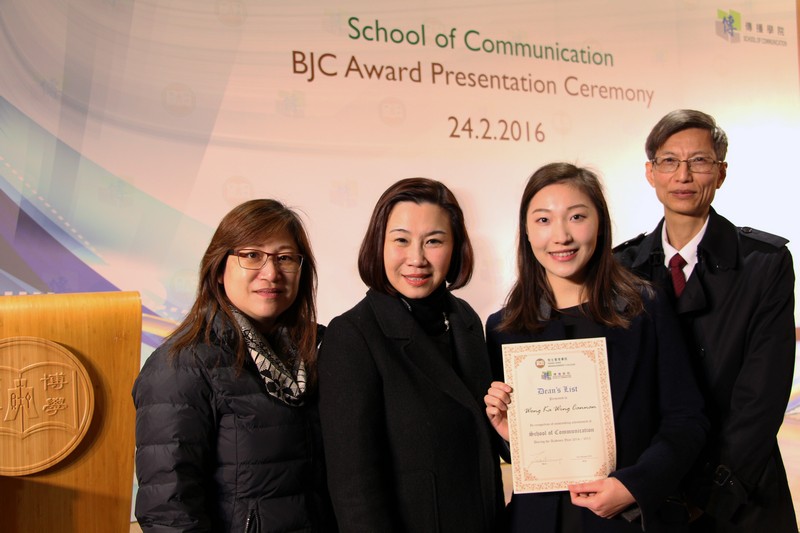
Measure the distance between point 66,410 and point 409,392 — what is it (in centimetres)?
94

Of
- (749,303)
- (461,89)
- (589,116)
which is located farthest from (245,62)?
(749,303)

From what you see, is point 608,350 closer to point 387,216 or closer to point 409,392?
point 409,392

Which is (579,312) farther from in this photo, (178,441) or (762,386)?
(178,441)

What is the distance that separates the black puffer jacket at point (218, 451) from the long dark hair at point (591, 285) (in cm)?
63

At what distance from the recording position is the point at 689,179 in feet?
7.22

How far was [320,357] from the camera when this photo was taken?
1.68 m

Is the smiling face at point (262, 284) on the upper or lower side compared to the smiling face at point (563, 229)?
lower

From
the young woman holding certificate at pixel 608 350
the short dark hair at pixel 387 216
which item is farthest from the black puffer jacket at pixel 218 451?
the young woman holding certificate at pixel 608 350

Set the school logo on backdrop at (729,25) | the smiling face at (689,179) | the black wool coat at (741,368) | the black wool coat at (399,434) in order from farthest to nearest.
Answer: the school logo on backdrop at (729,25)
the smiling face at (689,179)
the black wool coat at (741,368)
the black wool coat at (399,434)

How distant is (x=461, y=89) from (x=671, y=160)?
206cm

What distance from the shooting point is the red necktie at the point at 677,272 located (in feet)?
7.11

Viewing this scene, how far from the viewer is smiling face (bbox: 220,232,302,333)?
5.94 ft

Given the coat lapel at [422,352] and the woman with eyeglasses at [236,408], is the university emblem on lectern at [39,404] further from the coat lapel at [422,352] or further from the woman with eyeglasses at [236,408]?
the coat lapel at [422,352]

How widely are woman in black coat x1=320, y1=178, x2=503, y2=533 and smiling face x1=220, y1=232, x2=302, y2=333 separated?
219 mm
